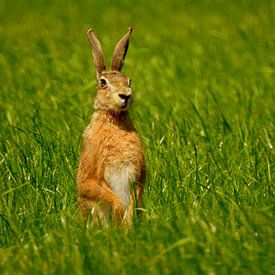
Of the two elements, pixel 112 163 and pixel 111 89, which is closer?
pixel 112 163

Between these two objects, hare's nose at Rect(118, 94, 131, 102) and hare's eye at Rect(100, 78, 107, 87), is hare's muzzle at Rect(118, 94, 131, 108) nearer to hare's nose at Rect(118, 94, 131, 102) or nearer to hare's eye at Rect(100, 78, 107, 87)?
hare's nose at Rect(118, 94, 131, 102)

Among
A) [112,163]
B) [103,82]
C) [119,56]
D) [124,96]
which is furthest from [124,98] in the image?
[119,56]

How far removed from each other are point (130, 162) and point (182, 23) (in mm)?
8541

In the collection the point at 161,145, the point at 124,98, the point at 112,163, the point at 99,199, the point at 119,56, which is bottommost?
A: the point at 161,145

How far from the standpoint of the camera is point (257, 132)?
732cm

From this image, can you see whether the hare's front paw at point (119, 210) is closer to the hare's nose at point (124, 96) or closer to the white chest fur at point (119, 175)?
the white chest fur at point (119, 175)

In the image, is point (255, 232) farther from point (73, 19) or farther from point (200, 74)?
point (73, 19)

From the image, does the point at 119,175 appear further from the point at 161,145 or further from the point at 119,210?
the point at 161,145

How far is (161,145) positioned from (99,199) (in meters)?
1.66

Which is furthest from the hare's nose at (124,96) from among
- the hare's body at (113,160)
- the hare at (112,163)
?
the hare's body at (113,160)

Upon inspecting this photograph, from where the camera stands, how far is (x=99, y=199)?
5457mm

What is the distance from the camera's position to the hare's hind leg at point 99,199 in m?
5.44

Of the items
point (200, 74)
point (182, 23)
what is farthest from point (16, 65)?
point (182, 23)

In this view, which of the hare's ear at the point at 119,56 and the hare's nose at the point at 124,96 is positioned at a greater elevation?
the hare's ear at the point at 119,56
